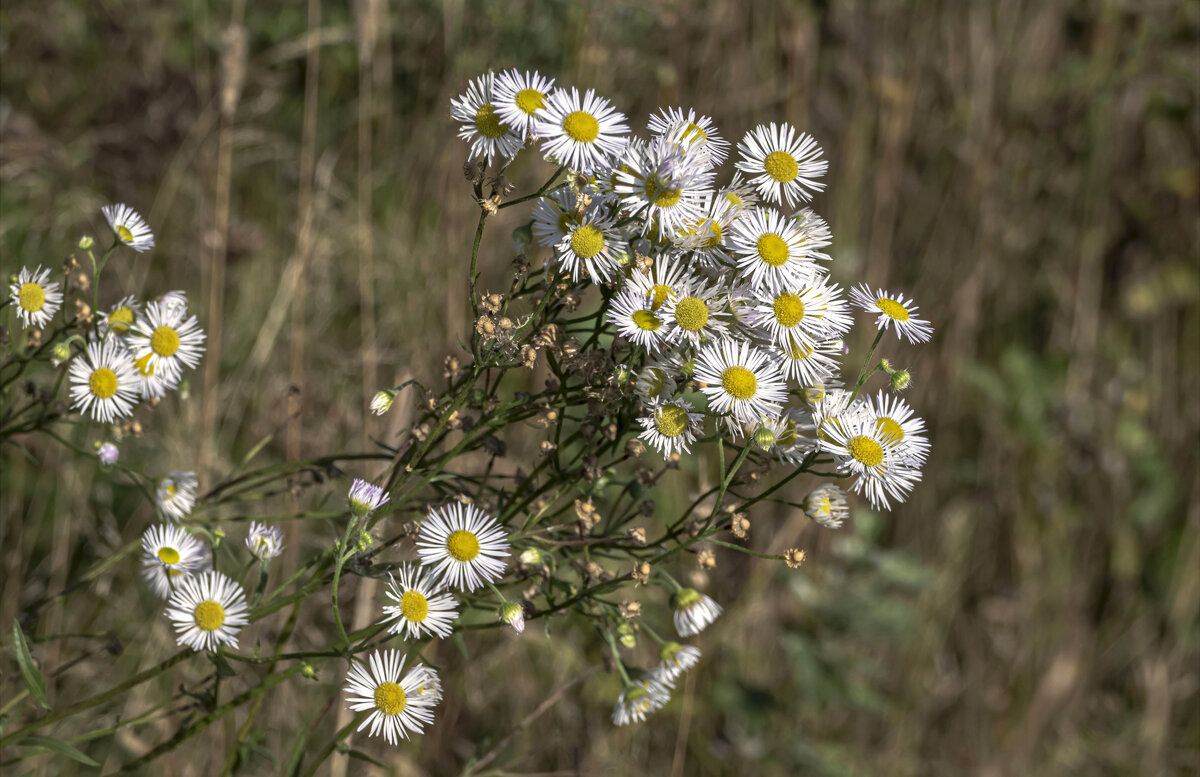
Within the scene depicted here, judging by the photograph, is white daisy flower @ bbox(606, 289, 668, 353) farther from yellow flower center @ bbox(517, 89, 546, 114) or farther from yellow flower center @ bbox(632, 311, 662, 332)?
yellow flower center @ bbox(517, 89, 546, 114)

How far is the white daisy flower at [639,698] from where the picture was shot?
122 cm

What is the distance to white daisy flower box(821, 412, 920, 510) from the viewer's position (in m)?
1.04

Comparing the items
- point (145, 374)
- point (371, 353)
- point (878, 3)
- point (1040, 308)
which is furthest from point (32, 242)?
point (1040, 308)

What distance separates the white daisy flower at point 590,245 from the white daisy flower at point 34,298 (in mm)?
642

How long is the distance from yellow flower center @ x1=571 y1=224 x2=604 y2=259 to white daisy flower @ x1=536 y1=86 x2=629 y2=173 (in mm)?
70

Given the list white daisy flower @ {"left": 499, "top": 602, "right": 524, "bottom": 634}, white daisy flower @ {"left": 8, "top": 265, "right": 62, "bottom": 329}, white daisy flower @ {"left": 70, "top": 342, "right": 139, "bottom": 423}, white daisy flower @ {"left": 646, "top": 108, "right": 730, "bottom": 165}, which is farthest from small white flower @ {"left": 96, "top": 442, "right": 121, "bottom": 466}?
white daisy flower @ {"left": 646, "top": 108, "right": 730, "bottom": 165}

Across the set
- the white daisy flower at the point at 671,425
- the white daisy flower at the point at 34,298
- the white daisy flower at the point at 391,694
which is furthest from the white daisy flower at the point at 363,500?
the white daisy flower at the point at 34,298

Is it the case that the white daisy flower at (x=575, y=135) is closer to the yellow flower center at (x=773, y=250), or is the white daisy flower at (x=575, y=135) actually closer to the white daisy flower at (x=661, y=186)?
the white daisy flower at (x=661, y=186)

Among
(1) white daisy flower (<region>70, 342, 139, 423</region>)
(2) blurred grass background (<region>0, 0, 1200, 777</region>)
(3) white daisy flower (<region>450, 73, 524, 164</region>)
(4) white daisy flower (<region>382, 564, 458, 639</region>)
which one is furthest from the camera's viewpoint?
(2) blurred grass background (<region>0, 0, 1200, 777</region>)

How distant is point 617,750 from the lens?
2.20 m

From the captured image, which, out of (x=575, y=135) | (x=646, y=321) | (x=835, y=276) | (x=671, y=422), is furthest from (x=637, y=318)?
(x=835, y=276)

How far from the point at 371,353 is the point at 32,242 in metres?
0.88

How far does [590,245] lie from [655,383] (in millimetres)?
159

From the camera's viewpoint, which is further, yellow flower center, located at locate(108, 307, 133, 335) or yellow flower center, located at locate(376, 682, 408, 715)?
yellow flower center, located at locate(108, 307, 133, 335)
